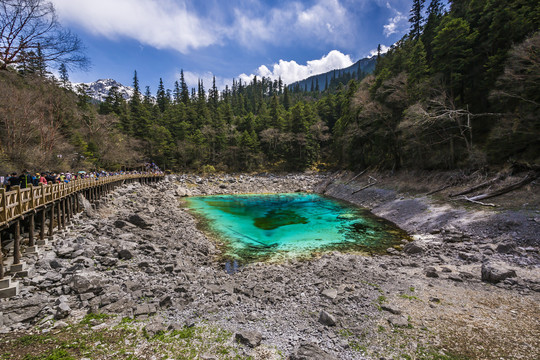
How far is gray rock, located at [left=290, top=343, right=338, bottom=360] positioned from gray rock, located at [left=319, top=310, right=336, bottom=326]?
0.95 meters

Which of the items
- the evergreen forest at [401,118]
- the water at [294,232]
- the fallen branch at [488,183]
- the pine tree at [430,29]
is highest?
the pine tree at [430,29]

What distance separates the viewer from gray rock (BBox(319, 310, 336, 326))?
561 centimetres

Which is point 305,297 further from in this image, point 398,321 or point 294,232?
point 294,232

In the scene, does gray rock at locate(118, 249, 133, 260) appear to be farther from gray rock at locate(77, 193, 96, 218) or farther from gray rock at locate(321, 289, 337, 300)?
gray rock at locate(321, 289, 337, 300)

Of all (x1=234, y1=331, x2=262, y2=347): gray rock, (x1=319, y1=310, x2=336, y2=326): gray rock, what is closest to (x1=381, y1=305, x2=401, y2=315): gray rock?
(x1=319, y1=310, x2=336, y2=326): gray rock

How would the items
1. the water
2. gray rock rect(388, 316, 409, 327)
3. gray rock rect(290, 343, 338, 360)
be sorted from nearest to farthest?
gray rock rect(290, 343, 338, 360) < gray rock rect(388, 316, 409, 327) < the water

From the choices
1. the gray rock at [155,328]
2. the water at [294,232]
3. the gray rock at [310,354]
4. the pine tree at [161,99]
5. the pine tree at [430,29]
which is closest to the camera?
the gray rock at [310,354]

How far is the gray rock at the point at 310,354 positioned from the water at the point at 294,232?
22.0 feet

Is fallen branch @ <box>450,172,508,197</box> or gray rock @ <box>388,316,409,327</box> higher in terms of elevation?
fallen branch @ <box>450,172,508,197</box>

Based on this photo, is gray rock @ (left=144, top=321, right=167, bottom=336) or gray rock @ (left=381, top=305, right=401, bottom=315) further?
gray rock @ (left=381, top=305, right=401, bottom=315)

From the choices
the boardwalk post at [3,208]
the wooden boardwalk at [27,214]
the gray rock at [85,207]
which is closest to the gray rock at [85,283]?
the wooden boardwalk at [27,214]

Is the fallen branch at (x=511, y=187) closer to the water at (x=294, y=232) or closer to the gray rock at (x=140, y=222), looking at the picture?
the water at (x=294, y=232)

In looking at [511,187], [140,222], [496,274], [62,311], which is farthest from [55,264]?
[511,187]

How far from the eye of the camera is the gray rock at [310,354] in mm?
4457
